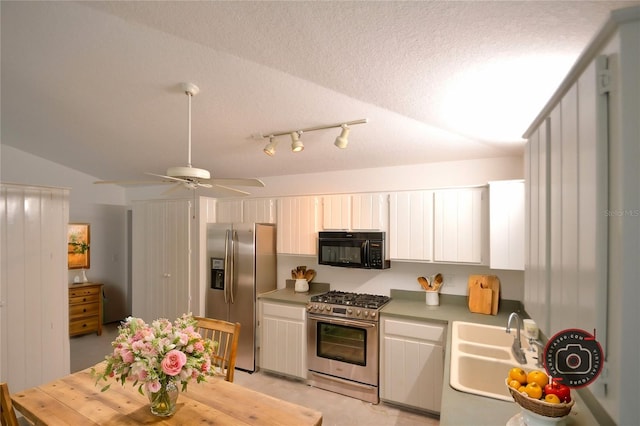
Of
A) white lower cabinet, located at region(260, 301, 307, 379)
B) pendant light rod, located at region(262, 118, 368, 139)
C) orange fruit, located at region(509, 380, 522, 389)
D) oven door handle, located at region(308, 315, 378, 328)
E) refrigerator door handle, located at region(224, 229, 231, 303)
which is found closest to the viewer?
orange fruit, located at region(509, 380, 522, 389)

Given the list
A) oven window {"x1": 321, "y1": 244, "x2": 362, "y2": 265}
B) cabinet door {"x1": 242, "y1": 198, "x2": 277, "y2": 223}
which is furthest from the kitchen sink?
cabinet door {"x1": 242, "y1": 198, "x2": 277, "y2": 223}

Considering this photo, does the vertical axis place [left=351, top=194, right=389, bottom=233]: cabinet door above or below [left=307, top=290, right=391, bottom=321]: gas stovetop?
above

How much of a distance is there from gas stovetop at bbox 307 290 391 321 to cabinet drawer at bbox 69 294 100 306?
3695mm

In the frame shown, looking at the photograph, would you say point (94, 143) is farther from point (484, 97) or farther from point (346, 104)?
point (484, 97)

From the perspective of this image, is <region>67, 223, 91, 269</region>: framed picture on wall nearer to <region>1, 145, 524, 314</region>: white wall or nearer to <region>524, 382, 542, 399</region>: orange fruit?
<region>1, 145, 524, 314</region>: white wall

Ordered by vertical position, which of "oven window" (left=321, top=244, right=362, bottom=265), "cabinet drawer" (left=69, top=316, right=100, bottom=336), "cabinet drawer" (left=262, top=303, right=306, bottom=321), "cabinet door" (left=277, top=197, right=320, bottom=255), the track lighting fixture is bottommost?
"cabinet drawer" (left=69, top=316, right=100, bottom=336)

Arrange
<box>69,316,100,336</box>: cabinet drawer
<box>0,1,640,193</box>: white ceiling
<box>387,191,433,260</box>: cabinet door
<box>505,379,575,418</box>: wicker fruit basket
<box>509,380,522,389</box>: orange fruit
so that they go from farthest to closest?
<box>69,316,100,336</box>: cabinet drawer, <box>387,191,433,260</box>: cabinet door, <box>0,1,640,193</box>: white ceiling, <box>509,380,522,389</box>: orange fruit, <box>505,379,575,418</box>: wicker fruit basket

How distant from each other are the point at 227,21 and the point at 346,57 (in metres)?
0.64

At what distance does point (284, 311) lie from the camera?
3.62 meters

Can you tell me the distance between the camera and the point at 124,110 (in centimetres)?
316

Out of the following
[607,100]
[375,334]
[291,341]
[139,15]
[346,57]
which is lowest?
[291,341]

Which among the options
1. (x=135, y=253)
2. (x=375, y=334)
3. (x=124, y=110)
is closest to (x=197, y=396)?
(x=375, y=334)

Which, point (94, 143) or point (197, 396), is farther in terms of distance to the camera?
point (94, 143)

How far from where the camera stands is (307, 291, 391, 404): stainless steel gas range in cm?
314
